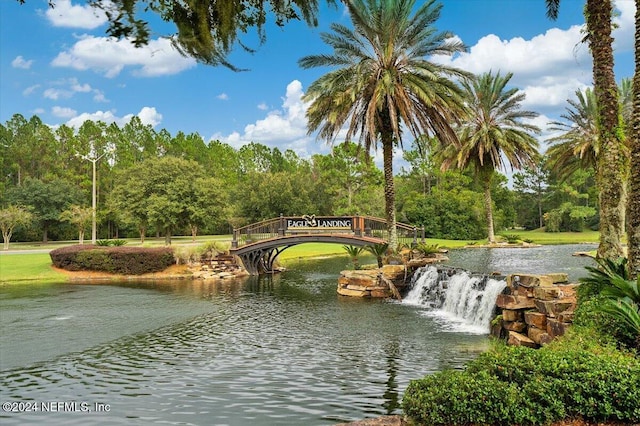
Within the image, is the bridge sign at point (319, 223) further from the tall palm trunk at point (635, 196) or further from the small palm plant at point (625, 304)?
the small palm plant at point (625, 304)

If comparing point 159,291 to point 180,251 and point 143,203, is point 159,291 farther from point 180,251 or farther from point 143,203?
point 143,203

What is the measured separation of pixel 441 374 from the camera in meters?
6.13

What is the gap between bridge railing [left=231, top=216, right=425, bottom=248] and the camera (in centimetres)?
2634

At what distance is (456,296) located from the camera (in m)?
17.3

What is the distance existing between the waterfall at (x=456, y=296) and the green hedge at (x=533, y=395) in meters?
8.66

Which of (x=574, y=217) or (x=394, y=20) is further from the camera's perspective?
(x=574, y=217)

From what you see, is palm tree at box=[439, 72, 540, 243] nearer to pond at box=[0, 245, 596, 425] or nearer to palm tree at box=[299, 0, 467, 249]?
palm tree at box=[299, 0, 467, 249]

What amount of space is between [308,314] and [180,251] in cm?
1663

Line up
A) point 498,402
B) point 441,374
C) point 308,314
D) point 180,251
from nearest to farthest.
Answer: point 498,402 → point 441,374 → point 308,314 → point 180,251

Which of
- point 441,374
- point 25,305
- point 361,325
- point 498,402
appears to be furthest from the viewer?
point 25,305

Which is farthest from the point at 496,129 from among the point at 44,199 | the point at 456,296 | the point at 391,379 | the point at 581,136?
the point at 44,199

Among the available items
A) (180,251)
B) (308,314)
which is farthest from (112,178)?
(308,314)

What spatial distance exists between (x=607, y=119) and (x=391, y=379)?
8.28 metres

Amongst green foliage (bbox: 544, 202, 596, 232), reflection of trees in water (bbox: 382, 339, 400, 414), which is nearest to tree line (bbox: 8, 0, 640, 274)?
reflection of trees in water (bbox: 382, 339, 400, 414)
